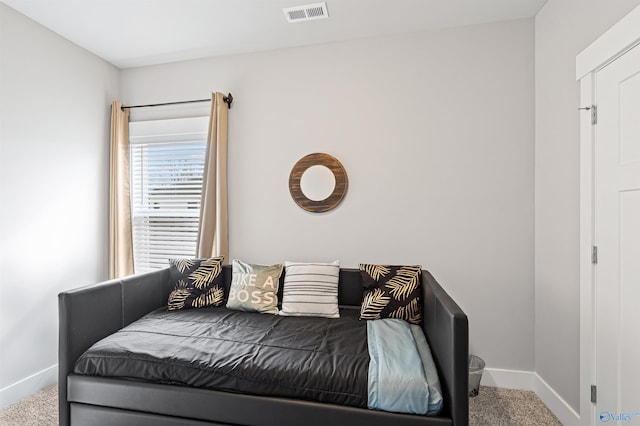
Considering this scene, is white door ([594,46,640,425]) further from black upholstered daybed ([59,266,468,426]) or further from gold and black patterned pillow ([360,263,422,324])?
gold and black patterned pillow ([360,263,422,324])

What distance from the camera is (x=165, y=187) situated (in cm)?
318

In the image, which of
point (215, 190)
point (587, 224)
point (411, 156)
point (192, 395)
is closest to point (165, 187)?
point (215, 190)

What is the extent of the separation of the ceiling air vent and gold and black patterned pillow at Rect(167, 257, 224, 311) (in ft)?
6.21

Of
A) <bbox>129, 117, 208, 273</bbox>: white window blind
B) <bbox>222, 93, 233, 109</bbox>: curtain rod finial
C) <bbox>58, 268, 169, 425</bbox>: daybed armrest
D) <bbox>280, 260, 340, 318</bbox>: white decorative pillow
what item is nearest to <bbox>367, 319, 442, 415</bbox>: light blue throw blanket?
<bbox>280, 260, 340, 318</bbox>: white decorative pillow

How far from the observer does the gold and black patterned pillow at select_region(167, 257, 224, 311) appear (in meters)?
2.50

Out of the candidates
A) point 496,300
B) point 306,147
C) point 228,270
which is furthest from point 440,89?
point 228,270

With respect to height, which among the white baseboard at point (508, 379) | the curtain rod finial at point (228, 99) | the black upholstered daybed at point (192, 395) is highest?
the curtain rod finial at point (228, 99)

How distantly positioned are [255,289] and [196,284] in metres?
0.48

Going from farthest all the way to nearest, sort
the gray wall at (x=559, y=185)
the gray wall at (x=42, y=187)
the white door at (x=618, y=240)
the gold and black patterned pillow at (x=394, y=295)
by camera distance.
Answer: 1. the gray wall at (x=42, y=187)
2. the gold and black patterned pillow at (x=394, y=295)
3. the gray wall at (x=559, y=185)
4. the white door at (x=618, y=240)

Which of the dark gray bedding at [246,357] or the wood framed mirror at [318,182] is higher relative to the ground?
the wood framed mirror at [318,182]

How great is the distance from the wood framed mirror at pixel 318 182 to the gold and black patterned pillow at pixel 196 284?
2.79 feet

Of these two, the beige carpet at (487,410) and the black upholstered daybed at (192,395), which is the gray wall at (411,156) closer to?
the beige carpet at (487,410)

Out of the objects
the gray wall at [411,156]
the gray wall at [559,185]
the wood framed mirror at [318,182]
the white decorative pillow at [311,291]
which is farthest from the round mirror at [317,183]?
the gray wall at [559,185]

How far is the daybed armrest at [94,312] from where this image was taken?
6.03 ft
